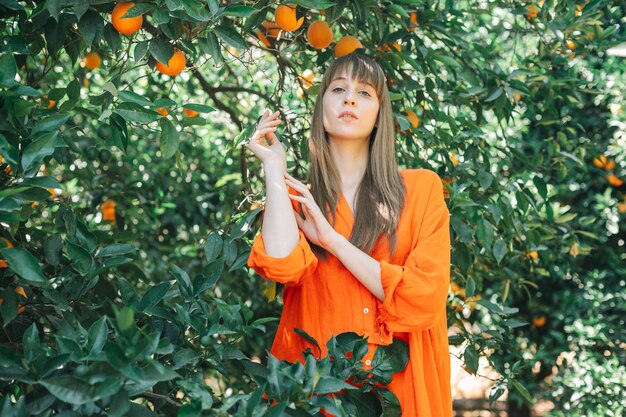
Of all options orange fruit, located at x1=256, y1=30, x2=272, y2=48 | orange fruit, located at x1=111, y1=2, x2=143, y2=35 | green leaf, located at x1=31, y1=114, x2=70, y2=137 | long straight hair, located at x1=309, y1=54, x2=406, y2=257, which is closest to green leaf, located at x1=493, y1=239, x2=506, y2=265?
long straight hair, located at x1=309, y1=54, x2=406, y2=257

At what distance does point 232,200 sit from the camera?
10.9ft

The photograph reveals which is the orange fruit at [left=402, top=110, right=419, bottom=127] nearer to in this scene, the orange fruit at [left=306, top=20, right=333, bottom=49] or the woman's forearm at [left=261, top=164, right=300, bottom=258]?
the orange fruit at [left=306, top=20, right=333, bottom=49]

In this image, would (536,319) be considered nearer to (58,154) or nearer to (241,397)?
(58,154)

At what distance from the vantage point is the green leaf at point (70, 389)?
1.15 metres

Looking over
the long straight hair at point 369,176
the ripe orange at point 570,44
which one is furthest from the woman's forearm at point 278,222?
the ripe orange at point 570,44

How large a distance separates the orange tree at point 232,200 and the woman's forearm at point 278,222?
123 millimetres

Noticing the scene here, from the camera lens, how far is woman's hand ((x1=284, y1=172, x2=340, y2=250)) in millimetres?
1617

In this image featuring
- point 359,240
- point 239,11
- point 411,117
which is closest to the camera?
point 239,11

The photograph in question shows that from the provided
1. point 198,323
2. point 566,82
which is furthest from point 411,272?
point 566,82

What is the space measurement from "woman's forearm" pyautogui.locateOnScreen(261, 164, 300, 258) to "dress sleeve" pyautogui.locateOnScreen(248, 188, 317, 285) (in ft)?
0.04

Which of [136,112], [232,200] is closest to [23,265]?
[136,112]

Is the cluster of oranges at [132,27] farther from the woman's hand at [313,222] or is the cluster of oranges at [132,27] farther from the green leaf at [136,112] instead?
the woman's hand at [313,222]

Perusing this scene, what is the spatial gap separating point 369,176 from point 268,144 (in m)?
0.23

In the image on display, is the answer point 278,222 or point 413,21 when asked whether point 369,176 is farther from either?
point 413,21
